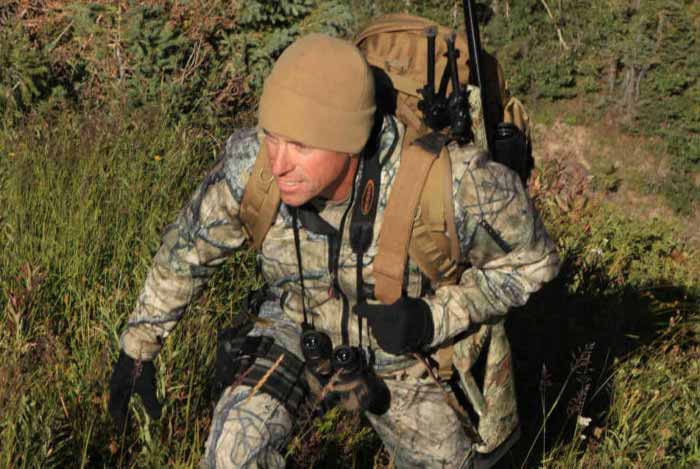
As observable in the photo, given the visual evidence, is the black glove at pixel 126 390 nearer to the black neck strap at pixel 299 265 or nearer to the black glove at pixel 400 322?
the black neck strap at pixel 299 265

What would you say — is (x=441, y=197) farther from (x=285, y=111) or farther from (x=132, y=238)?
(x=132, y=238)

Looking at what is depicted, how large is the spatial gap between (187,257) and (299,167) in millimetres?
571

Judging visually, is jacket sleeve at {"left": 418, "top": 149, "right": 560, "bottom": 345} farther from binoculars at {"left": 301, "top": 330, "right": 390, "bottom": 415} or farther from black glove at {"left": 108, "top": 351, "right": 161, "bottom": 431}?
black glove at {"left": 108, "top": 351, "right": 161, "bottom": 431}

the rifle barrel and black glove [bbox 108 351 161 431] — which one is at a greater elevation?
the rifle barrel

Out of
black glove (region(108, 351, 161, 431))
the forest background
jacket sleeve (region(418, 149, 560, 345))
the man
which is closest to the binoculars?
the man

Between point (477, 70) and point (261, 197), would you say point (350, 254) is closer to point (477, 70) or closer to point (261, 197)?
point (261, 197)

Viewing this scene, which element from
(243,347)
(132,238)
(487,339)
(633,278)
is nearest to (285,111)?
(243,347)

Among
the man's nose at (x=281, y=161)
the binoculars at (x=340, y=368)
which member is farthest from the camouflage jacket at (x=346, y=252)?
the man's nose at (x=281, y=161)

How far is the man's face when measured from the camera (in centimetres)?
302

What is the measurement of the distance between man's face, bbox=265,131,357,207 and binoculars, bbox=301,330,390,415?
1.81ft

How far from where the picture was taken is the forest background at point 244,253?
357 centimetres

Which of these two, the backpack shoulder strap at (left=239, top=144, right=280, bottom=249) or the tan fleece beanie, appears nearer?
the tan fleece beanie

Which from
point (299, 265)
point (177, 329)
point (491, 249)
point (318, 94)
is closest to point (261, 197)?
point (299, 265)

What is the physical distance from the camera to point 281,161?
9.91ft
